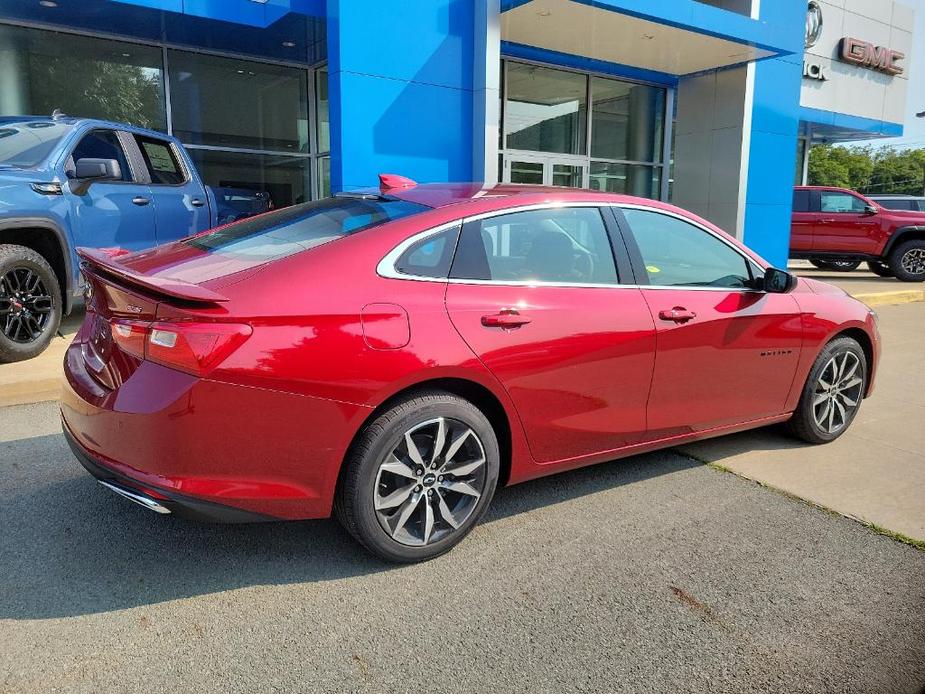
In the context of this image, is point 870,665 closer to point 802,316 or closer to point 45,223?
point 802,316

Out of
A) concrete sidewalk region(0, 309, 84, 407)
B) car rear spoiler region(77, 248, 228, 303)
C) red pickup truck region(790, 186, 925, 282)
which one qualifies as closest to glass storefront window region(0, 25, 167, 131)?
concrete sidewalk region(0, 309, 84, 407)

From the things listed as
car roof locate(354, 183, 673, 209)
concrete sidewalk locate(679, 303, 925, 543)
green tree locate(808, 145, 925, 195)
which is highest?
green tree locate(808, 145, 925, 195)

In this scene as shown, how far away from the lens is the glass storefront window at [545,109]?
13102 mm

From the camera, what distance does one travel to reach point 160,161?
7.31 meters

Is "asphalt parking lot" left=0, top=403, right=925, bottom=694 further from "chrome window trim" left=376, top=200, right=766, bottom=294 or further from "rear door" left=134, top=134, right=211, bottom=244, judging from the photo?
"rear door" left=134, top=134, right=211, bottom=244

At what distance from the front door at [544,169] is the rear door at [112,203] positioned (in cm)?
734

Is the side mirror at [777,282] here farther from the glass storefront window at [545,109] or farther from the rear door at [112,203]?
the glass storefront window at [545,109]

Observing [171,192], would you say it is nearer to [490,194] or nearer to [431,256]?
[490,194]

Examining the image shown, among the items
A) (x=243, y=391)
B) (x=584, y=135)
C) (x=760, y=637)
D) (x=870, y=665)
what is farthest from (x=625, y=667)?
(x=584, y=135)

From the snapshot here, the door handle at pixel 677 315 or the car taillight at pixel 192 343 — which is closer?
the car taillight at pixel 192 343

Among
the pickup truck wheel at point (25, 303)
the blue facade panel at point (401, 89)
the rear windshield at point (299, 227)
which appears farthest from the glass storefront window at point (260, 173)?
the rear windshield at point (299, 227)

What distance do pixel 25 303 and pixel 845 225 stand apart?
15.9m

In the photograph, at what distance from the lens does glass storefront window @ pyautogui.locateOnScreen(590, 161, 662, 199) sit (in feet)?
48.0

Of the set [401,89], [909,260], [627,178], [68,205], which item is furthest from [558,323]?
[909,260]
